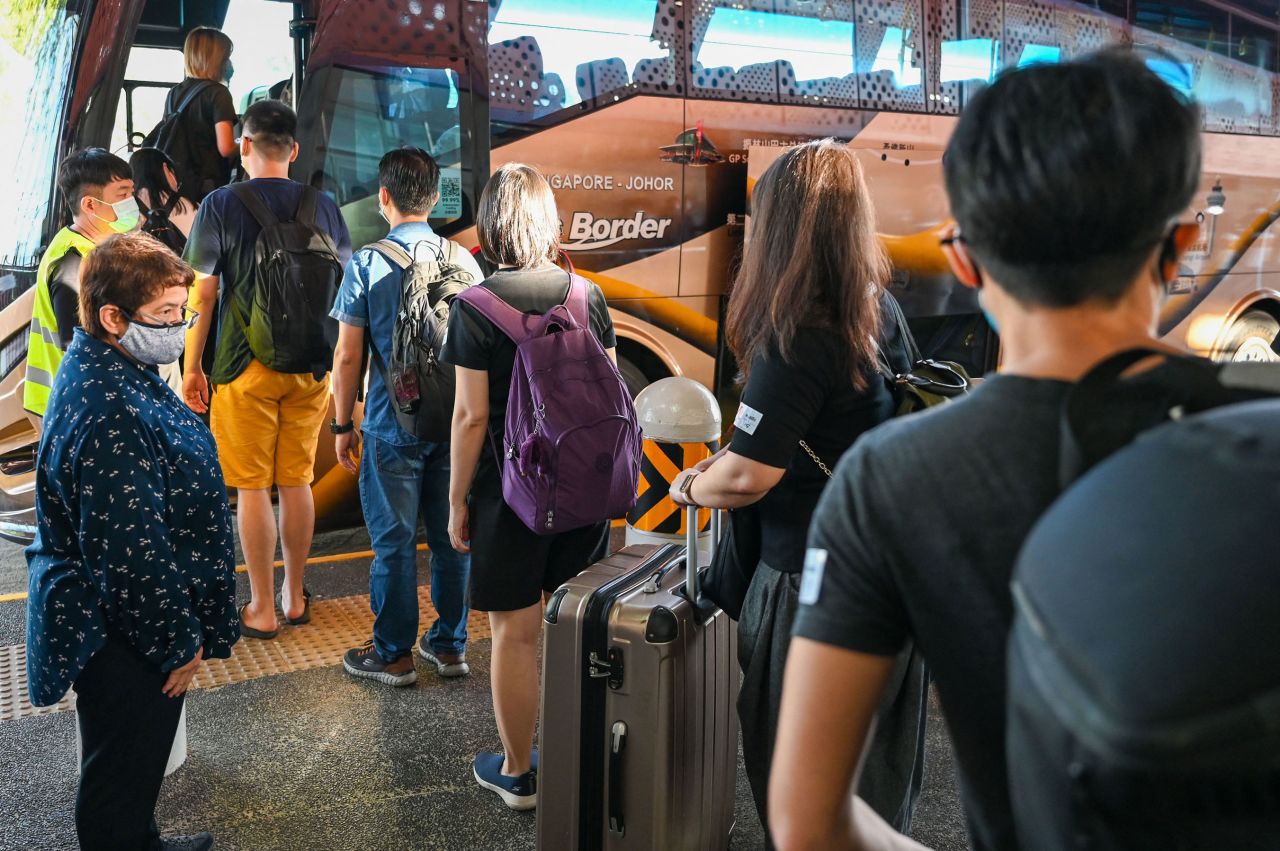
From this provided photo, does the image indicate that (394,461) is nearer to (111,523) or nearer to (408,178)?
(408,178)

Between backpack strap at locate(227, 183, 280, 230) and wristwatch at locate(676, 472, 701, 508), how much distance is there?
2608 mm

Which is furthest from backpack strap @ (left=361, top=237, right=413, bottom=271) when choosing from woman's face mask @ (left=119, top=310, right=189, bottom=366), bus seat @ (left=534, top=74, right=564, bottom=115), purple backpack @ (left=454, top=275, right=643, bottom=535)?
bus seat @ (left=534, top=74, right=564, bottom=115)

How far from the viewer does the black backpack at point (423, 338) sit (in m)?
3.78

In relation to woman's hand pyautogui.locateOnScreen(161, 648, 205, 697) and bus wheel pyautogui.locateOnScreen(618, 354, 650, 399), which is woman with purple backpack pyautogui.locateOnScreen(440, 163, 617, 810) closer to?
woman's hand pyautogui.locateOnScreen(161, 648, 205, 697)

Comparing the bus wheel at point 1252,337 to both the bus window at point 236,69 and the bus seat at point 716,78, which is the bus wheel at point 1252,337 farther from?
the bus window at point 236,69

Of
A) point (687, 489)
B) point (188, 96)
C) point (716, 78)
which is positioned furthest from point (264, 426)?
point (716, 78)

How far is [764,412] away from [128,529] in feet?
4.49

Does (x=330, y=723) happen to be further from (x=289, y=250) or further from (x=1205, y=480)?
(x=1205, y=480)

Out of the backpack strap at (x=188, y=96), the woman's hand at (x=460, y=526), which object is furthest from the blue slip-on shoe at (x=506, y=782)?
the backpack strap at (x=188, y=96)

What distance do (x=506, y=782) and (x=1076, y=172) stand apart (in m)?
2.85

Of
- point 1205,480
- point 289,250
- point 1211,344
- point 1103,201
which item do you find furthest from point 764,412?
point 1211,344

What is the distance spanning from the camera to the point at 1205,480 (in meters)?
0.81

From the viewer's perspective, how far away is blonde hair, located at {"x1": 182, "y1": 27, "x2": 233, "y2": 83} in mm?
4973

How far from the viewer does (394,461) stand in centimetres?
406
